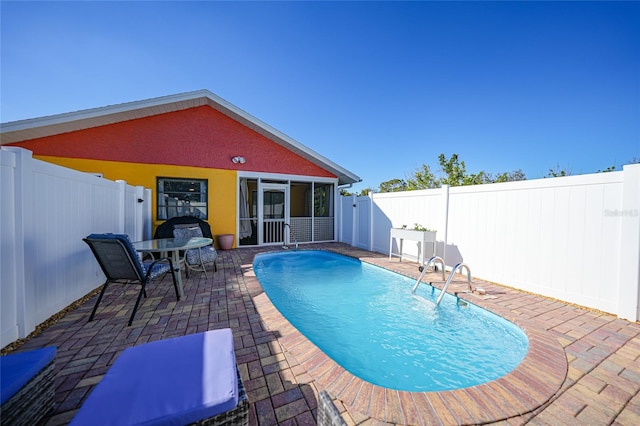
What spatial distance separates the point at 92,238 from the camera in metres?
2.87

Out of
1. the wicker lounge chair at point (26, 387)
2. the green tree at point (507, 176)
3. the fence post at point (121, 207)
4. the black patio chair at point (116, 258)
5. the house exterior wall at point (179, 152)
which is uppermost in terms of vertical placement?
the green tree at point (507, 176)

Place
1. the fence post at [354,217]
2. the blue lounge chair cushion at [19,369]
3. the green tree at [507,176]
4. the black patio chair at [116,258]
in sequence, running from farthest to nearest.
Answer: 1. the green tree at [507,176]
2. the fence post at [354,217]
3. the black patio chair at [116,258]
4. the blue lounge chair cushion at [19,369]

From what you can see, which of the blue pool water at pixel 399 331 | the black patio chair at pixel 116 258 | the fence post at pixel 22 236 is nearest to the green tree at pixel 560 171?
the blue pool water at pixel 399 331

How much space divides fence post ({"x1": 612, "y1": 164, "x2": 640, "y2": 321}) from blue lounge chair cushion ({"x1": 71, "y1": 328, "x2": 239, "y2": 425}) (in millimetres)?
4924

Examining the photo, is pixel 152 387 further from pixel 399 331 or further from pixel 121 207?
pixel 121 207

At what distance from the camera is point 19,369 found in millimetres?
1314

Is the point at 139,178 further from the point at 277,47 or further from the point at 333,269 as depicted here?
the point at 333,269

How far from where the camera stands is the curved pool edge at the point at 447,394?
158 centimetres

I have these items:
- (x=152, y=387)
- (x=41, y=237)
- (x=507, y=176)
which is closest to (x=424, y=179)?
(x=507, y=176)

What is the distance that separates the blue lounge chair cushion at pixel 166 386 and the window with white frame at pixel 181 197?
737 cm

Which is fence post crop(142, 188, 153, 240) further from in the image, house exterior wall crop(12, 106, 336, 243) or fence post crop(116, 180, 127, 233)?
fence post crop(116, 180, 127, 233)

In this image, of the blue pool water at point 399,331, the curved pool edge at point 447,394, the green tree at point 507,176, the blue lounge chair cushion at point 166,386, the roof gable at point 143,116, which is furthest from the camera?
the green tree at point 507,176

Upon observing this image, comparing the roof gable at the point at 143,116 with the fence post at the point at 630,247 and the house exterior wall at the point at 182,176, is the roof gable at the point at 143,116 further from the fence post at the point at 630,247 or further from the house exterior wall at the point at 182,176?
the fence post at the point at 630,247

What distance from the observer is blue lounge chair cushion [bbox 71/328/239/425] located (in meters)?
1.01
